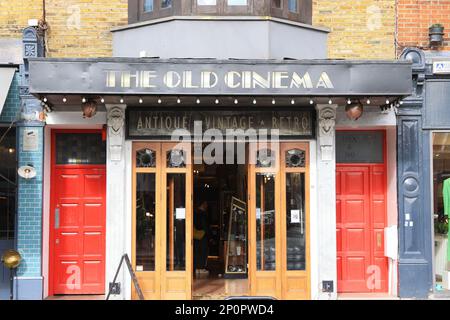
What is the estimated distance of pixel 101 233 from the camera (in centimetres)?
1030

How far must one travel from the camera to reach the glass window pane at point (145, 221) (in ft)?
31.4

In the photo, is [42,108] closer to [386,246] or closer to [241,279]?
[241,279]

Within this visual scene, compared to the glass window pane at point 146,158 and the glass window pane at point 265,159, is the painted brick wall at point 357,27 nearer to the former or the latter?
the glass window pane at point 265,159

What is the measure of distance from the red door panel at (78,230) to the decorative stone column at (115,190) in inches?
37.5

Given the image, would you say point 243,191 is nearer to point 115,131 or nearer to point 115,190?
point 115,190

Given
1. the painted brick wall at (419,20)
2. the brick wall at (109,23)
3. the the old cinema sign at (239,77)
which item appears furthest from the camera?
the painted brick wall at (419,20)

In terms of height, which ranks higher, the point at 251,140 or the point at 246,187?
the point at 251,140

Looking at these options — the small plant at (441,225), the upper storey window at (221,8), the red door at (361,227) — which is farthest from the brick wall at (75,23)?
the small plant at (441,225)

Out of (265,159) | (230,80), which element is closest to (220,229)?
(265,159)

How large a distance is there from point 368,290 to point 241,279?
2.33 meters

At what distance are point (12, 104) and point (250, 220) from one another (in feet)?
14.7

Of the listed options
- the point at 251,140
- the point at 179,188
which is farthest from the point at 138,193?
the point at 251,140

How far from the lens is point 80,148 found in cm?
1034

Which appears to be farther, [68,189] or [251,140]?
[68,189]
